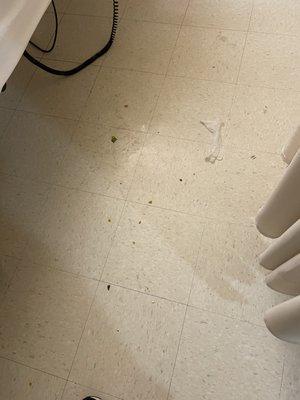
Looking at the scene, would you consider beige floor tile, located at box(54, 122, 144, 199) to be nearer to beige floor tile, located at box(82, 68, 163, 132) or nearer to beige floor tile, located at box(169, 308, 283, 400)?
beige floor tile, located at box(82, 68, 163, 132)

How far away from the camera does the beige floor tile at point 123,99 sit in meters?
1.32

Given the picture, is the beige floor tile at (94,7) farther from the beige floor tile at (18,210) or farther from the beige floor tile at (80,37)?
the beige floor tile at (18,210)

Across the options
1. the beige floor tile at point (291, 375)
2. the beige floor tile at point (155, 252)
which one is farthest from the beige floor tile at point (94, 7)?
the beige floor tile at point (291, 375)

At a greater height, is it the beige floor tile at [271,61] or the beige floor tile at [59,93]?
the beige floor tile at [271,61]

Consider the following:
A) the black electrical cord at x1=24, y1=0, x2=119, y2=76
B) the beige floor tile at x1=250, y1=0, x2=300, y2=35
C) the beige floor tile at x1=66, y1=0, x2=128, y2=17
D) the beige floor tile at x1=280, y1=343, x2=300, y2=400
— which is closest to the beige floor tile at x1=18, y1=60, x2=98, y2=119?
the black electrical cord at x1=24, y1=0, x2=119, y2=76

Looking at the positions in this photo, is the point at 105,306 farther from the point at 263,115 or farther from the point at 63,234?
the point at 263,115

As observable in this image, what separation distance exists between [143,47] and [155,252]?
2.92 ft

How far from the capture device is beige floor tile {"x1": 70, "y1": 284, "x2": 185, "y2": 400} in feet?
3.10

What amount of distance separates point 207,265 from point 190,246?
0.08 metres

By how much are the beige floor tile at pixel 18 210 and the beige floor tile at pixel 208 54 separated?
2.36ft

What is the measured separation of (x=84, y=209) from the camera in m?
1.20

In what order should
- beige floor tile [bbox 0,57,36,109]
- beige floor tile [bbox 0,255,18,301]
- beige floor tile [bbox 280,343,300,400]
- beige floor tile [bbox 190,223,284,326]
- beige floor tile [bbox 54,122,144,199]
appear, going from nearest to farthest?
beige floor tile [bbox 280,343,300,400] → beige floor tile [bbox 190,223,284,326] → beige floor tile [bbox 0,255,18,301] → beige floor tile [bbox 54,122,144,199] → beige floor tile [bbox 0,57,36,109]

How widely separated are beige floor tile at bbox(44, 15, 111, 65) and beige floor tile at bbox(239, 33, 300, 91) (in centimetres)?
61

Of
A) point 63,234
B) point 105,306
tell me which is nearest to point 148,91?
point 63,234
